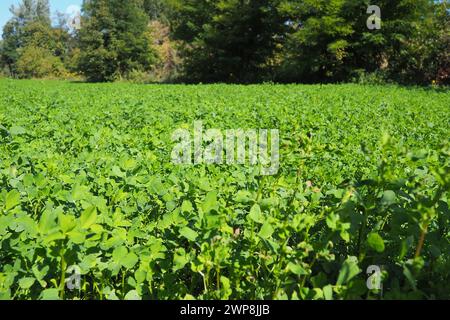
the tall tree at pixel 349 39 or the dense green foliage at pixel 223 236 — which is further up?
the tall tree at pixel 349 39

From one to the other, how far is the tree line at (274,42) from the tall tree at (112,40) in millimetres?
100

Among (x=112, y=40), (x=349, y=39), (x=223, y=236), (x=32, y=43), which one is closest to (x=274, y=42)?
(x=349, y=39)

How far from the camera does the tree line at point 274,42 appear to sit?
80.2ft

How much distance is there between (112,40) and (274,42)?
18.3m

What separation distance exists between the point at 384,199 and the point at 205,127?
5.47 meters

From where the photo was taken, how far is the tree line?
24.4m

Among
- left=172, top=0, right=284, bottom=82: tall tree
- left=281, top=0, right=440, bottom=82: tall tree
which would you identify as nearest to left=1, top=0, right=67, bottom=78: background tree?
left=172, top=0, right=284, bottom=82: tall tree

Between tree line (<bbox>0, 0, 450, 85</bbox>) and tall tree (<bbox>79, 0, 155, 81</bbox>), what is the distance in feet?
0.33

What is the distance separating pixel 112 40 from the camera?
43031 mm

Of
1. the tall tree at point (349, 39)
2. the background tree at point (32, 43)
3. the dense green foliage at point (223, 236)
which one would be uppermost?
the background tree at point (32, 43)

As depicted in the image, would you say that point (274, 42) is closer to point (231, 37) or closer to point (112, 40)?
point (231, 37)

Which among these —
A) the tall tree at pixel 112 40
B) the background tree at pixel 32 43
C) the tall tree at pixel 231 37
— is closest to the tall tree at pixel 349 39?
the tall tree at pixel 231 37

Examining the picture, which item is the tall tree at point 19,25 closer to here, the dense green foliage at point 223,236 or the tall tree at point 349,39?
the tall tree at point 349,39

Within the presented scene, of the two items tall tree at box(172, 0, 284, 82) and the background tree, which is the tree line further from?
the background tree
